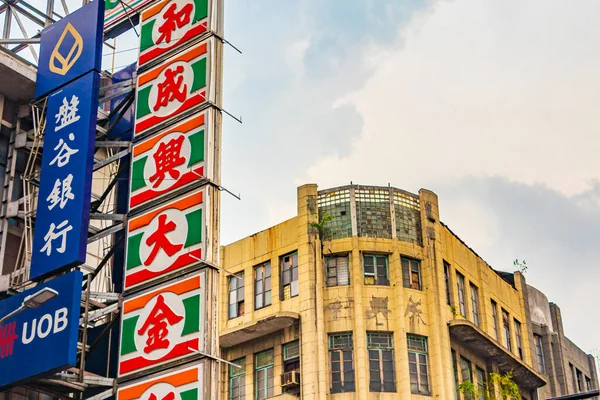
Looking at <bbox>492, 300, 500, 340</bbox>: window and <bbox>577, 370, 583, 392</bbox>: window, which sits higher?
<bbox>492, 300, 500, 340</bbox>: window

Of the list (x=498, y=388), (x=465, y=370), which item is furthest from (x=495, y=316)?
(x=465, y=370)

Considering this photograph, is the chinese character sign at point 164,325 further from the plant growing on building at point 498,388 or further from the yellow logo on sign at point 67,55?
the plant growing on building at point 498,388

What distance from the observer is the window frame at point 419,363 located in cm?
4094

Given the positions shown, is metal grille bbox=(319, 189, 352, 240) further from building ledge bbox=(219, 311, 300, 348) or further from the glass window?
the glass window

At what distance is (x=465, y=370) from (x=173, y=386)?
25.9 meters

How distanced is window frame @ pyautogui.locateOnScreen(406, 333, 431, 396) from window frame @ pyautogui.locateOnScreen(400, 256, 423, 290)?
85.4 inches

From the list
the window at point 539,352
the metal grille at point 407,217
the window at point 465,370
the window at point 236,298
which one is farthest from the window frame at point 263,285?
the window at point 539,352

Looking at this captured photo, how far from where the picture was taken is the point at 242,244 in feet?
150

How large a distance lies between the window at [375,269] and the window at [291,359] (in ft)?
12.7

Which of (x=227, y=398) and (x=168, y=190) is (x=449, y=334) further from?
(x=168, y=190)

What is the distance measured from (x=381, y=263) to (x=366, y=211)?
2.29 metres

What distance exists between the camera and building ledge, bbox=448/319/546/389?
42.9 m

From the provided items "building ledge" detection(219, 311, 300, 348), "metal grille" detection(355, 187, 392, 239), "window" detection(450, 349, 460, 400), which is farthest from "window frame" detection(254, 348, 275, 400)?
"window" detection(450, 349, 460, 400)

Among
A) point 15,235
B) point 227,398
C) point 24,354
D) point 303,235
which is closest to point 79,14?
point 15,235
